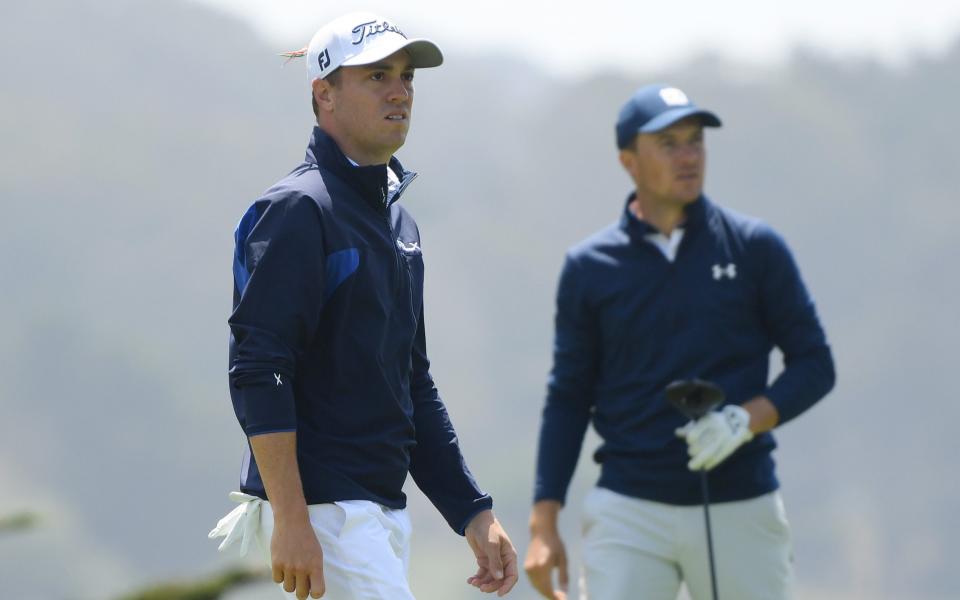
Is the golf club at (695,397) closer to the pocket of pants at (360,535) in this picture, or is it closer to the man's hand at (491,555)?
the man's hand at (491,555)

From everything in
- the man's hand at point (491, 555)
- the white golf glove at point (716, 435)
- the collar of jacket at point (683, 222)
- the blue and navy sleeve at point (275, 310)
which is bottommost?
the white golf glove at point (716, 435)

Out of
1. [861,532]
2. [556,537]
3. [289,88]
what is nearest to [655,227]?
[556,537]

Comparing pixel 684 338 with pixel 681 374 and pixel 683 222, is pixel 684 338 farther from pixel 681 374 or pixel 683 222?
pixel 683 222

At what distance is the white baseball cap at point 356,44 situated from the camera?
3.90m

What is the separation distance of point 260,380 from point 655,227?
266cm

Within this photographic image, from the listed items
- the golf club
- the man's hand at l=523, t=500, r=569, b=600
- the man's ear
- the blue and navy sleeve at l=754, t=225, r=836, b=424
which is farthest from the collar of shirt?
the man's hand at l=523, t=500, r=569, b=600

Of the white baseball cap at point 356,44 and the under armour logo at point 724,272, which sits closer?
the white baseball cap at point 356,44

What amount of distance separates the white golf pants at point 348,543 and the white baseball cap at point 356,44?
3.34 feet

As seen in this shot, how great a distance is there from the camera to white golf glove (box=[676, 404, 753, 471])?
215 inches

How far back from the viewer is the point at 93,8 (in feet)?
626

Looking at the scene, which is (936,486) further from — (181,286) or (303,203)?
(303,203)

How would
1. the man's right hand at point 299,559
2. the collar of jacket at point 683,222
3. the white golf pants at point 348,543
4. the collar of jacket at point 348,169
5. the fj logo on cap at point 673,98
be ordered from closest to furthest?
the man's right hand at point 299,559, the white golf pants at point 348,543, the collar of jacket at point 348,169, the collar of jacket at point 683,222, the fj logo on cap at point 673,98

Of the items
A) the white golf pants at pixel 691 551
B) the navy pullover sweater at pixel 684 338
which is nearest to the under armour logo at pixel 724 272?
the navy pullover sweater at pixel 684 338

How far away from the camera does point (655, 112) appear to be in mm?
6156
